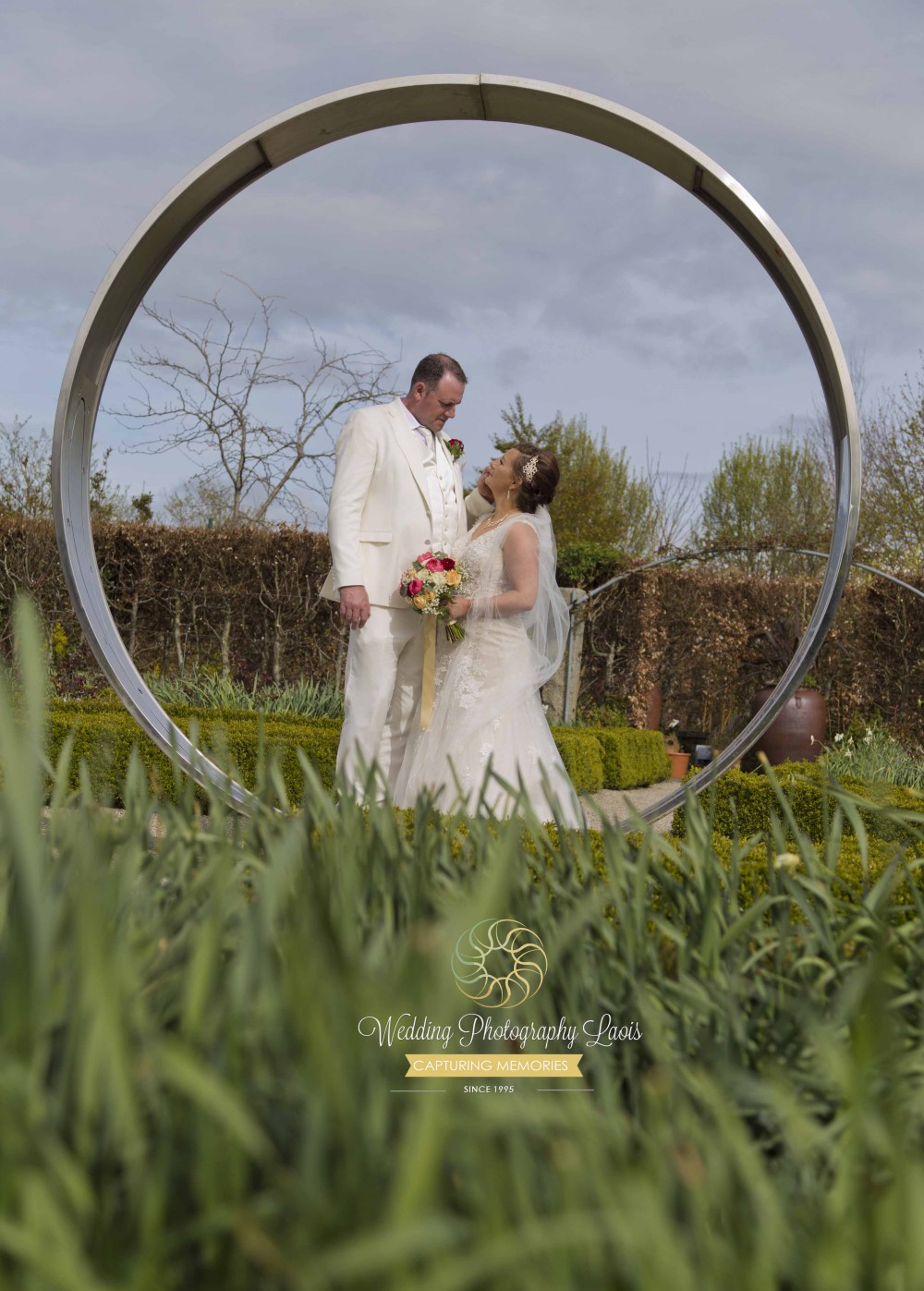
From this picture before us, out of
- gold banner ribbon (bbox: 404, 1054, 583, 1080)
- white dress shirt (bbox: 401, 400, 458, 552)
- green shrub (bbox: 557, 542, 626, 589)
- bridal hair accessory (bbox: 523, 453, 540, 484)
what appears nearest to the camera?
gold banner ribbon (bbox: 404, 1054, 583, 1080)

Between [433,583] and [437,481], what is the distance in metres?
0.80

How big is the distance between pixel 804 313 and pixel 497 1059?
13.8ft

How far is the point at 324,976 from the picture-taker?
94cm

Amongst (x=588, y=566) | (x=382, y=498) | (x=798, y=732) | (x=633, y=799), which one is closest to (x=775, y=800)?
(x=382, y=498)

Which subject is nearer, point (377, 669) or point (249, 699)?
point (377, 669)

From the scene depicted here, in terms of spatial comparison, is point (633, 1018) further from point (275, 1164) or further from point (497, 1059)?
point (275, 1164)

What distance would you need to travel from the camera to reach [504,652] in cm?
545

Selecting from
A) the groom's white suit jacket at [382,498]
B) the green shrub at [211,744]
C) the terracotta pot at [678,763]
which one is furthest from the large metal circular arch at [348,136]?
the terracotta pot at [678,763]

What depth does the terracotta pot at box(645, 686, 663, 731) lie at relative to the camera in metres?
12.5

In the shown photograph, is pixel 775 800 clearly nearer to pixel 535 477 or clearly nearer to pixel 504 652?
pixel 504 652

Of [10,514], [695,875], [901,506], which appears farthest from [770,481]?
[695,875]

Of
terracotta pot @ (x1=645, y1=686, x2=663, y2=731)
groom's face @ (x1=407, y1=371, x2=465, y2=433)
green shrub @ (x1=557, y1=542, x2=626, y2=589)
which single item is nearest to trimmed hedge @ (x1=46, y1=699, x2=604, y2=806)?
groom's face @ (x1=407, y1=371, x2=465, y2=433)

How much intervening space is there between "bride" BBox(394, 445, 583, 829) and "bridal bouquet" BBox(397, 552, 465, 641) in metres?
0.08

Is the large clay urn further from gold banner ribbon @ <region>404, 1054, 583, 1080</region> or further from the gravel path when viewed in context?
gold banner ribbon @ <region>404, 1054, 583, 1080</region>
